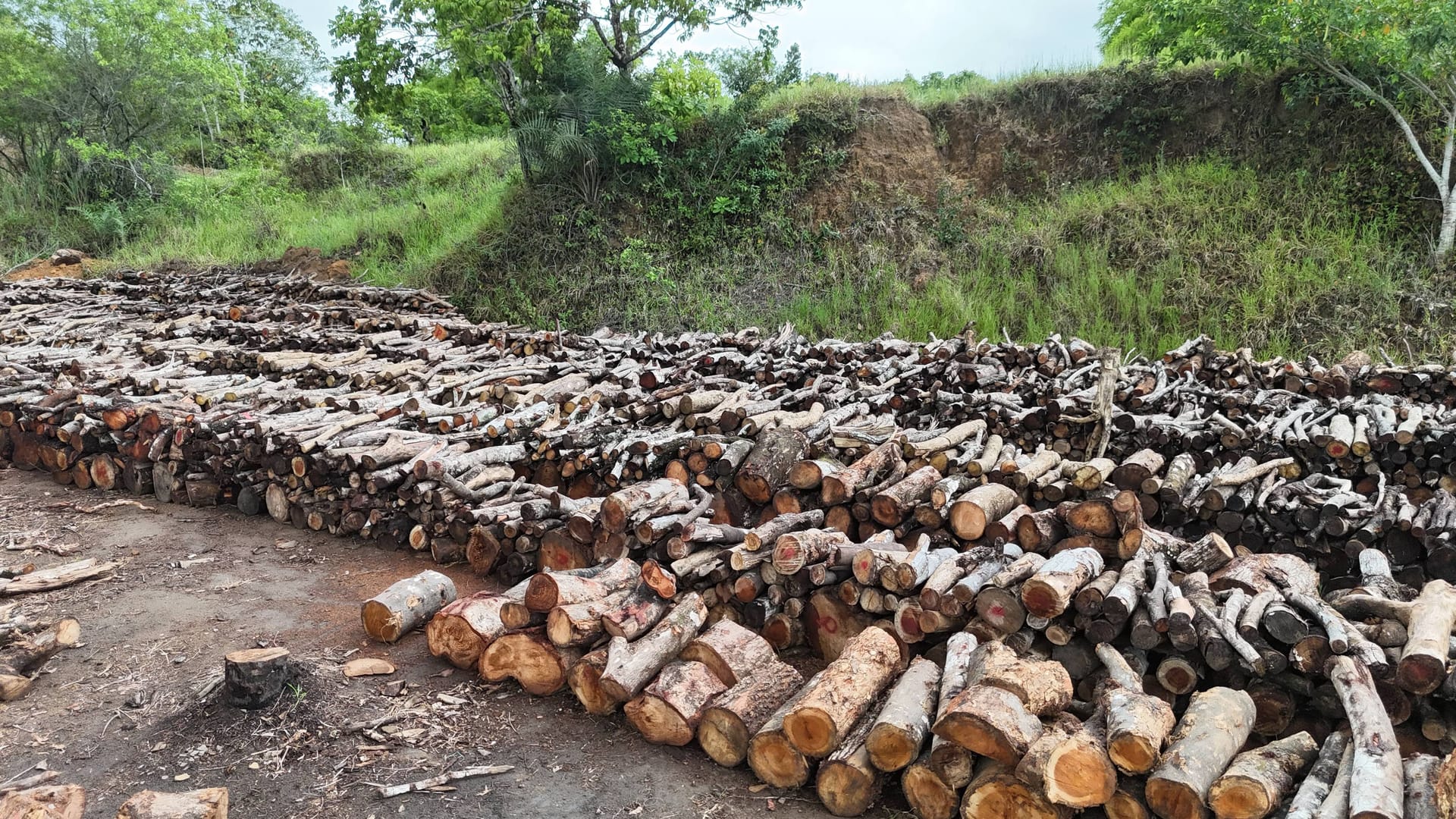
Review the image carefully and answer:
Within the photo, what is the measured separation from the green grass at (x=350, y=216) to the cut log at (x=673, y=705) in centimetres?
1408

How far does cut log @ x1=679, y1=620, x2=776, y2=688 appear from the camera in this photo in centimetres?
348

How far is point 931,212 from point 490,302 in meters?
8.41

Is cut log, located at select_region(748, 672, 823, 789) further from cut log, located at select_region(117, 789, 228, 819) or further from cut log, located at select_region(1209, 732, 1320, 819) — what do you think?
cut log, located at select_region(117, 789, 228, 819)

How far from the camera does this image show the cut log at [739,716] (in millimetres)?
3182

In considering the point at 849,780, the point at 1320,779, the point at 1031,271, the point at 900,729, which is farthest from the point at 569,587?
the point at 1031,271

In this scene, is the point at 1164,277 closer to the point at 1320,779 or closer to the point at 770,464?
the point at 770,464

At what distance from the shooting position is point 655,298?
45.9 feet

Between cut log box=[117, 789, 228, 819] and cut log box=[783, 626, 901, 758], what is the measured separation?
6.44 ft

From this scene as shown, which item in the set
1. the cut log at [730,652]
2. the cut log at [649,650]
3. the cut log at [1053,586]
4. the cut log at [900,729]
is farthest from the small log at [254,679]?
the cut log at [1053,586]

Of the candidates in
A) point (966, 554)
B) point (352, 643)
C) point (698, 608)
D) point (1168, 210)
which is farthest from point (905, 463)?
point (1168, 210)

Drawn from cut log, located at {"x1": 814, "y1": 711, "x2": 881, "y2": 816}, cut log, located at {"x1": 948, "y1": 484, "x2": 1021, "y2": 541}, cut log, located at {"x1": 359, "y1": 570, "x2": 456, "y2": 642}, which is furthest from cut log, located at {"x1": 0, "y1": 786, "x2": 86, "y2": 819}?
cut log, located at {"x1": 948, "y1": 484, "x2": 1021, "y2": 541}

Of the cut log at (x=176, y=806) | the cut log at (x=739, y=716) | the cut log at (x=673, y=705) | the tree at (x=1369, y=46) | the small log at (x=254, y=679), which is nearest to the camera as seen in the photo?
the cut log at (x=176, y=806)

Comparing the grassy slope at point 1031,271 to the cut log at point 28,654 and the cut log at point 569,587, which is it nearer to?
the cut log at point 569,587

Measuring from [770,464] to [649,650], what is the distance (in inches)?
71.2
